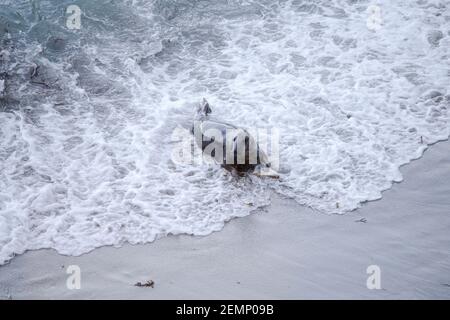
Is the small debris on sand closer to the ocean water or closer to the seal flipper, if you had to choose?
the ocean water

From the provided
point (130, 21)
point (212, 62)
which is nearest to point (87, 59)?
point (130, 21)

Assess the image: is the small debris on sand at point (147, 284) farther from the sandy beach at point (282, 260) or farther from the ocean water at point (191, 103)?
the ocean water at point (191, 103)

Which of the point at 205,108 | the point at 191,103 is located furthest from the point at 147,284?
the point at 191,103

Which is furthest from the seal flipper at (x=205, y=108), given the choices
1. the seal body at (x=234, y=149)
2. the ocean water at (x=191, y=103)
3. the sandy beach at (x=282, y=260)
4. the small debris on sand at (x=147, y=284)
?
the small debris on sand at (x=147, y=284)

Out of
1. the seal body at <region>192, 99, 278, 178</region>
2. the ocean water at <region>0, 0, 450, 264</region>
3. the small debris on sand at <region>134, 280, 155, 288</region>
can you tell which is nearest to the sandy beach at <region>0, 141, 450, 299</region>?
the small debris on sand at <region>134, 280, 155, 288</region>

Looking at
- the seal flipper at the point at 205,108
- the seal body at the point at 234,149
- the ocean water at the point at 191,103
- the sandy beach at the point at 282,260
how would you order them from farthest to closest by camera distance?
the seal flipper at the point at 205,108 → the seal body at the point at 234,149 → the ocean water at the point at 191,103 → the sandy beach at the point at 282,260

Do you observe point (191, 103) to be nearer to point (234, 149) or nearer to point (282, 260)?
point (234, 149)
